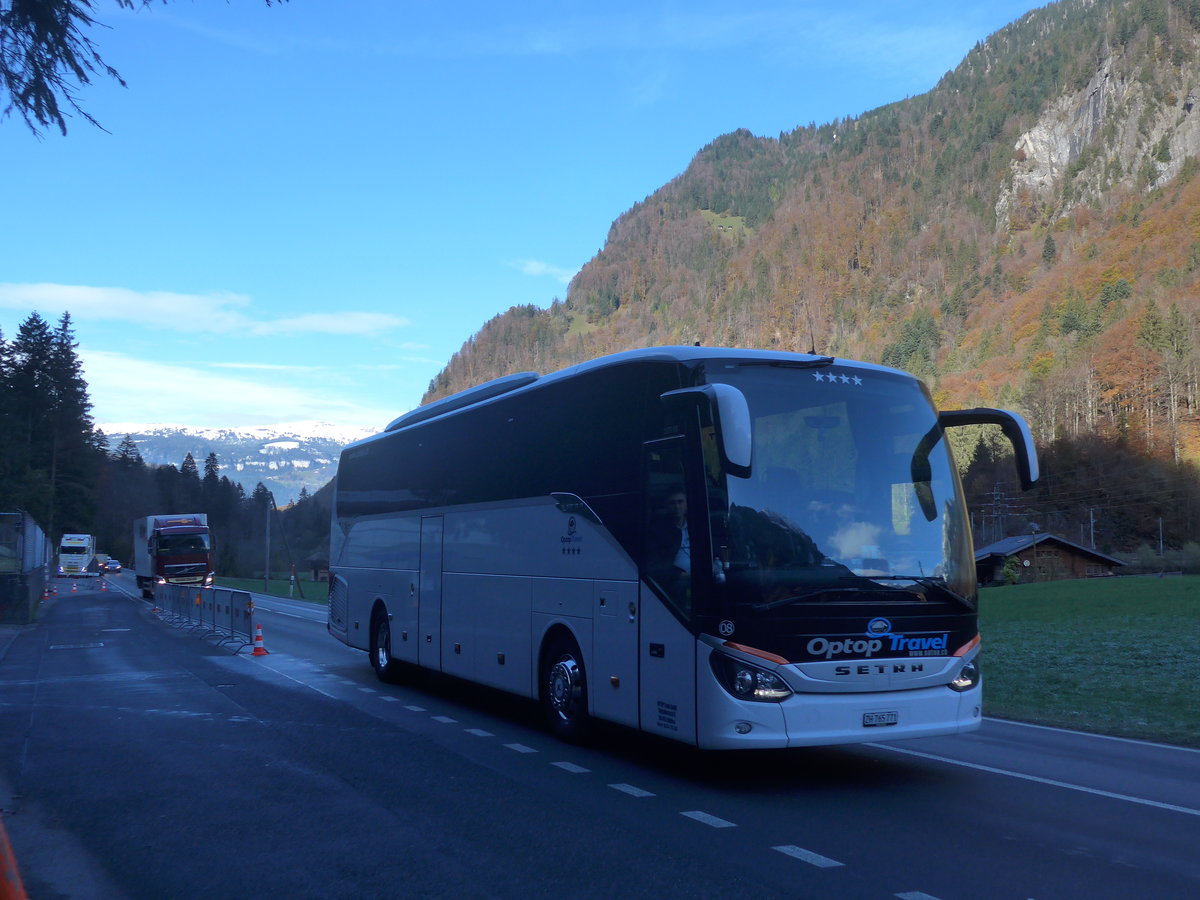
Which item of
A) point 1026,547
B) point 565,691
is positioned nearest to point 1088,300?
point 1026,547

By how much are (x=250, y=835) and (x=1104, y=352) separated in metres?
123

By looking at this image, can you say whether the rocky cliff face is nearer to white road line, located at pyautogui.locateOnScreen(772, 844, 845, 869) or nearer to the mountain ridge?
the mountain ridge

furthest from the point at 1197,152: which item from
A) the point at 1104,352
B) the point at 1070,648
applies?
the point at 1070,648

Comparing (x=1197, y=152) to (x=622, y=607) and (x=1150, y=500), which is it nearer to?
(x=1150, y=500)

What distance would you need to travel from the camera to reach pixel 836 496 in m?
8.55

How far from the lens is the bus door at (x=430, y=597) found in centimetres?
1413

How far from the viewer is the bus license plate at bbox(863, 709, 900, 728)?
8.37 m

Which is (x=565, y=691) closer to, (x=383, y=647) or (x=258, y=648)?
(x=383, y=647)

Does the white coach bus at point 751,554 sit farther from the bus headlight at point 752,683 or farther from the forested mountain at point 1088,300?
the forested mountain at point 1088,300

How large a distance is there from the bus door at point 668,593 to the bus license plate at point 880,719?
1.29 m

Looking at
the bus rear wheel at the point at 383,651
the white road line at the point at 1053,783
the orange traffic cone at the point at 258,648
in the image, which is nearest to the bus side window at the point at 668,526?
the white road line at the point at 1053,783

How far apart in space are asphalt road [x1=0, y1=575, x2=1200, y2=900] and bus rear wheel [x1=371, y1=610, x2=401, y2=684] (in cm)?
250

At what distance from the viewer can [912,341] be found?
15438 centimetres

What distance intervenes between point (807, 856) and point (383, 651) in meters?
10.6
